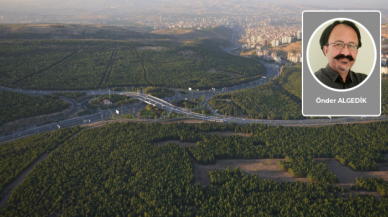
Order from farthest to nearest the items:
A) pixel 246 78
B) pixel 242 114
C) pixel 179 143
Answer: pixel 246 78 < pixel 242 114 < pixel 179 143

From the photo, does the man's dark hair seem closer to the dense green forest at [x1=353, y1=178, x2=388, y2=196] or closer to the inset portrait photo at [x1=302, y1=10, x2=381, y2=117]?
the inset portrait photo at [x1=302, y1=10, x2=381, y2=117]

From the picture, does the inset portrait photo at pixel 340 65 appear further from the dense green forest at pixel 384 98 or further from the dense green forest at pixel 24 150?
the dense green forest at pixel 384 98

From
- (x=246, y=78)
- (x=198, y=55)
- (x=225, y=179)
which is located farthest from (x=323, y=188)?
(x=198, y=55)

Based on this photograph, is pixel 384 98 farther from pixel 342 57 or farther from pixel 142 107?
pixel 342 57

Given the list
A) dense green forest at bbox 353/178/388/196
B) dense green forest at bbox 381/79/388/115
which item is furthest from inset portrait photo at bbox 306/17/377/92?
dense green forest at bbox 381/79/388/115

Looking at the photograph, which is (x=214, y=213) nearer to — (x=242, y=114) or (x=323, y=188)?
(x=323, y=188)
